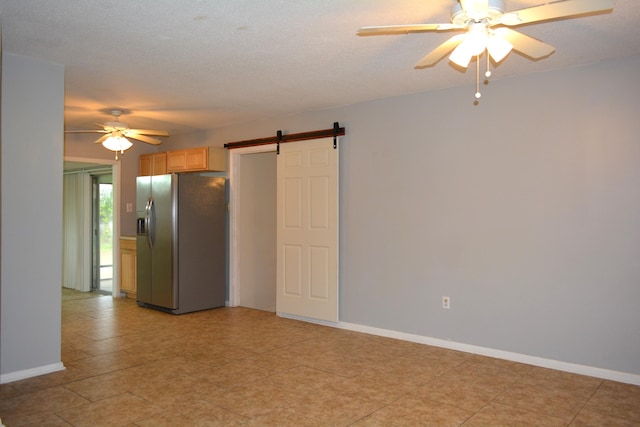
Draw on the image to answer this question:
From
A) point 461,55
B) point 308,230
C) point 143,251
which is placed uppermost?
point 461,55

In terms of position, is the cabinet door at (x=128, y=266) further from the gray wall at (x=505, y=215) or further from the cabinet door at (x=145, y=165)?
the gray wall at (x=505, y=215)

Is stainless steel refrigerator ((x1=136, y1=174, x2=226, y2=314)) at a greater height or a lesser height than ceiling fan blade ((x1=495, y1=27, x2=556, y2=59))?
lesser

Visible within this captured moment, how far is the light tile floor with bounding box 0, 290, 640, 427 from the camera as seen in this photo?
285 centimetres

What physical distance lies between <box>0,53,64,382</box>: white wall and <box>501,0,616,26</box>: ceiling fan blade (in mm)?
3230

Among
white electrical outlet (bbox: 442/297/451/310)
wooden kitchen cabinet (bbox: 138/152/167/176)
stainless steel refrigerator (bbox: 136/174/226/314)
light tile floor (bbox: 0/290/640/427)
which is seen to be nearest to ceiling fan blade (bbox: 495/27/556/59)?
light tile floor (bbox: 0/290/640/427)

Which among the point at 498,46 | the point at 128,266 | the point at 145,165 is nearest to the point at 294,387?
the point at 498,46

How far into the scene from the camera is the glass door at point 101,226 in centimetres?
773

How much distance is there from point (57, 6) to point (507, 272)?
3678mm

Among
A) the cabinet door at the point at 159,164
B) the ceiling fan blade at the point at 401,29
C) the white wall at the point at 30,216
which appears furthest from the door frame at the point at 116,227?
the ceiling fan blade at the point at 401,29

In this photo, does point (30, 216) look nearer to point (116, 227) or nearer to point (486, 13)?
point (486, 13)

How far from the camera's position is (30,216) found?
11.5 ft

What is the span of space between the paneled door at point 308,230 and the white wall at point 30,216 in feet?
8.00

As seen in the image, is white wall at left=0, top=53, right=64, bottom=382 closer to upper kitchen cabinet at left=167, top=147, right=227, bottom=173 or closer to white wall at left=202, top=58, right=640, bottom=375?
upper kitchen cabinet at left=167, top=147, right=227, bottom=173

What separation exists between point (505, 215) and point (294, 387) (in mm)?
2197
